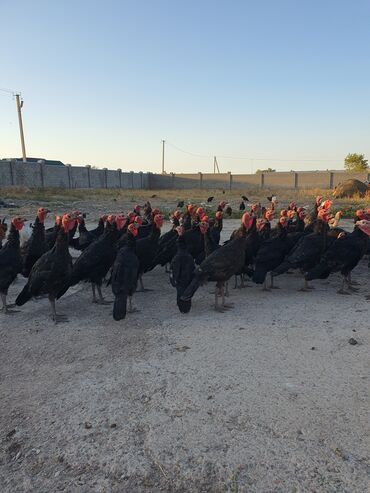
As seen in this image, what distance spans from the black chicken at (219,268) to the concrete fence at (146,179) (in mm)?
33750

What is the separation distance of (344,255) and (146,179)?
182 ft

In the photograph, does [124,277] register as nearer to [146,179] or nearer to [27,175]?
[27,175]

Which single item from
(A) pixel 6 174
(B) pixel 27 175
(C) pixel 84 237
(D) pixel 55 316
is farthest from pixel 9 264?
(B) pixel 27 175

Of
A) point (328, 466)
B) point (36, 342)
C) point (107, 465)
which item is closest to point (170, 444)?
point (107, 465)

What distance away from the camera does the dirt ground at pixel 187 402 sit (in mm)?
3094

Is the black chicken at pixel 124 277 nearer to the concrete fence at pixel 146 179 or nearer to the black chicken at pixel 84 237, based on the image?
the black chicken at pixel 84 237

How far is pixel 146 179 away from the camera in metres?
61.7

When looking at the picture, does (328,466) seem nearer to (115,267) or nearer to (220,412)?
(220,412)

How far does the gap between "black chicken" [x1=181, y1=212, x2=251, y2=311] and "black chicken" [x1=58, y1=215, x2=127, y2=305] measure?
1768mm

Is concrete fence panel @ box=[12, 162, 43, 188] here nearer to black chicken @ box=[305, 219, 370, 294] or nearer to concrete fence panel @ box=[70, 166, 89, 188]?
concrete fence panel @ box=[70, 166, 89, 188]

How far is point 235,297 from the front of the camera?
7938 mm

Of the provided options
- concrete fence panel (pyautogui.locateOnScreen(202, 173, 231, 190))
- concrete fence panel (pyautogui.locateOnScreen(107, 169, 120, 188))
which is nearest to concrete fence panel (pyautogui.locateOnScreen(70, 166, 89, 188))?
concrete fence panel (pyautogui.locateOnScreen(107, 169, 120, 188))

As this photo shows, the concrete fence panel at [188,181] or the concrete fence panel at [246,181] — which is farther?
the concrete fence panel at [188,181]

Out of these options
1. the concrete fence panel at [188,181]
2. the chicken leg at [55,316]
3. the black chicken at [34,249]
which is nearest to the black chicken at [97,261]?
the chicken leg at [55,316]
